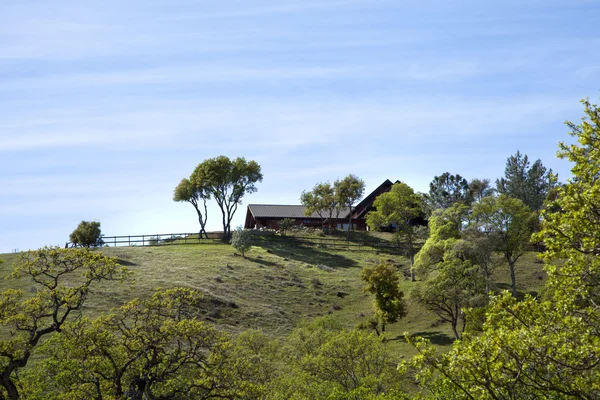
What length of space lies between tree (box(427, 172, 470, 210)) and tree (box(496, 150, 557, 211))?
7.61 m

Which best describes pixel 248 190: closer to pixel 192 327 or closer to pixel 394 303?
pixel 394 303

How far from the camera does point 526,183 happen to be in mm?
117750

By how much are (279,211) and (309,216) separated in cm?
850

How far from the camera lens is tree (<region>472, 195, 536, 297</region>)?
267ft

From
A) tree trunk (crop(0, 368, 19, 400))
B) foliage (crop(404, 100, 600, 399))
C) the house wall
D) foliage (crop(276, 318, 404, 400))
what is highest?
the house wall

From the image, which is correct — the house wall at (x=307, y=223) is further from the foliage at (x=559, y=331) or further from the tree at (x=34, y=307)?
the foliage at (x=559, y=331)

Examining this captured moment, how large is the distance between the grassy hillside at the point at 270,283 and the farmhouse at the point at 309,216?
960 inches

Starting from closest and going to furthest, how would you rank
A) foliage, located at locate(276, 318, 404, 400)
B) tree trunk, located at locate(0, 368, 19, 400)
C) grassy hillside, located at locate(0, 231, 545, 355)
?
tree trunk, located at locate(0, 368, 19, 400) → foliage, located at locate(276, 318, 404, 400) → grassy hillside, located at locate(0, 231, 545, 355)

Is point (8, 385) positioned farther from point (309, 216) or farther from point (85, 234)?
point (309, 216)

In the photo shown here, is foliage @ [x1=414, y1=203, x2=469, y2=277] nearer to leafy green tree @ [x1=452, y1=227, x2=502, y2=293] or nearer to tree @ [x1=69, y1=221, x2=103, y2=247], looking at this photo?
leafy green tree @ [x1=452, y1=227, x2=502, y2=293]

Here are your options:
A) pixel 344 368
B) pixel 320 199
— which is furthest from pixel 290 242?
pixel 344 368

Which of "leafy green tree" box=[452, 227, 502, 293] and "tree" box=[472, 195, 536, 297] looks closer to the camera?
"leafy green tree" box=[452, 227, 502, 293]

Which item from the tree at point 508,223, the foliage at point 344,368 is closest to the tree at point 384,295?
the tree at point 508,223

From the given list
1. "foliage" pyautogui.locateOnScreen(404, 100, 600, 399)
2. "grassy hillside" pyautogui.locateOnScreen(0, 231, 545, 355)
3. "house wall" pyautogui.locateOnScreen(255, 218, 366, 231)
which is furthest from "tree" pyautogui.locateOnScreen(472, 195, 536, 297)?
"foliage" pyautogui.locateOnScreen(404, 100, 600, 399)
